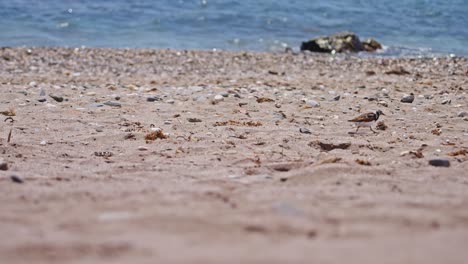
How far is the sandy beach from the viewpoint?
208 cm

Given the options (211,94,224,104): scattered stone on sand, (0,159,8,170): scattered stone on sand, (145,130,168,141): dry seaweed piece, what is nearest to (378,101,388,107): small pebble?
(211,94,224,104): scattered stone on sand

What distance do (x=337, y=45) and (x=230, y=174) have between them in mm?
10255

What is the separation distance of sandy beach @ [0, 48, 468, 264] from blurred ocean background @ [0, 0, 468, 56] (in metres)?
5.85

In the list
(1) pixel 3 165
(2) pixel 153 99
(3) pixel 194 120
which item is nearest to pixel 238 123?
(3) pixel 194 120

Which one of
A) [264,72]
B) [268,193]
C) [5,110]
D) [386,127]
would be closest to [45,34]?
[264,72]

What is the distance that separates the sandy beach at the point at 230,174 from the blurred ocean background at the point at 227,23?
230 inches

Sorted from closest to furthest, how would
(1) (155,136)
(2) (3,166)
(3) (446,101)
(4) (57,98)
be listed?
(2) (3,166), (1) (155,136), (4) (57,98), (3) (446,101)

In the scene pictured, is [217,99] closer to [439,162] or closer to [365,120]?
[365,120]

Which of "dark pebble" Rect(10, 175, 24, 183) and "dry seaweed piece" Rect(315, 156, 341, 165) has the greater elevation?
"dry seaweed piece" Rect(315, 156, 341, 165)

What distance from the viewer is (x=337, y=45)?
13.1 meters

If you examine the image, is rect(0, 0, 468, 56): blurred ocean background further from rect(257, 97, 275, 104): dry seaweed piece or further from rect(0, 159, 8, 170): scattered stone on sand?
rect(0, 159, 8, 170): scattered stone on sand

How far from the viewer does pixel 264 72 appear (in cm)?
981

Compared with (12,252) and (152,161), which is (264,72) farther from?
(12,252)

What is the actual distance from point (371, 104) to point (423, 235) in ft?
13.7
